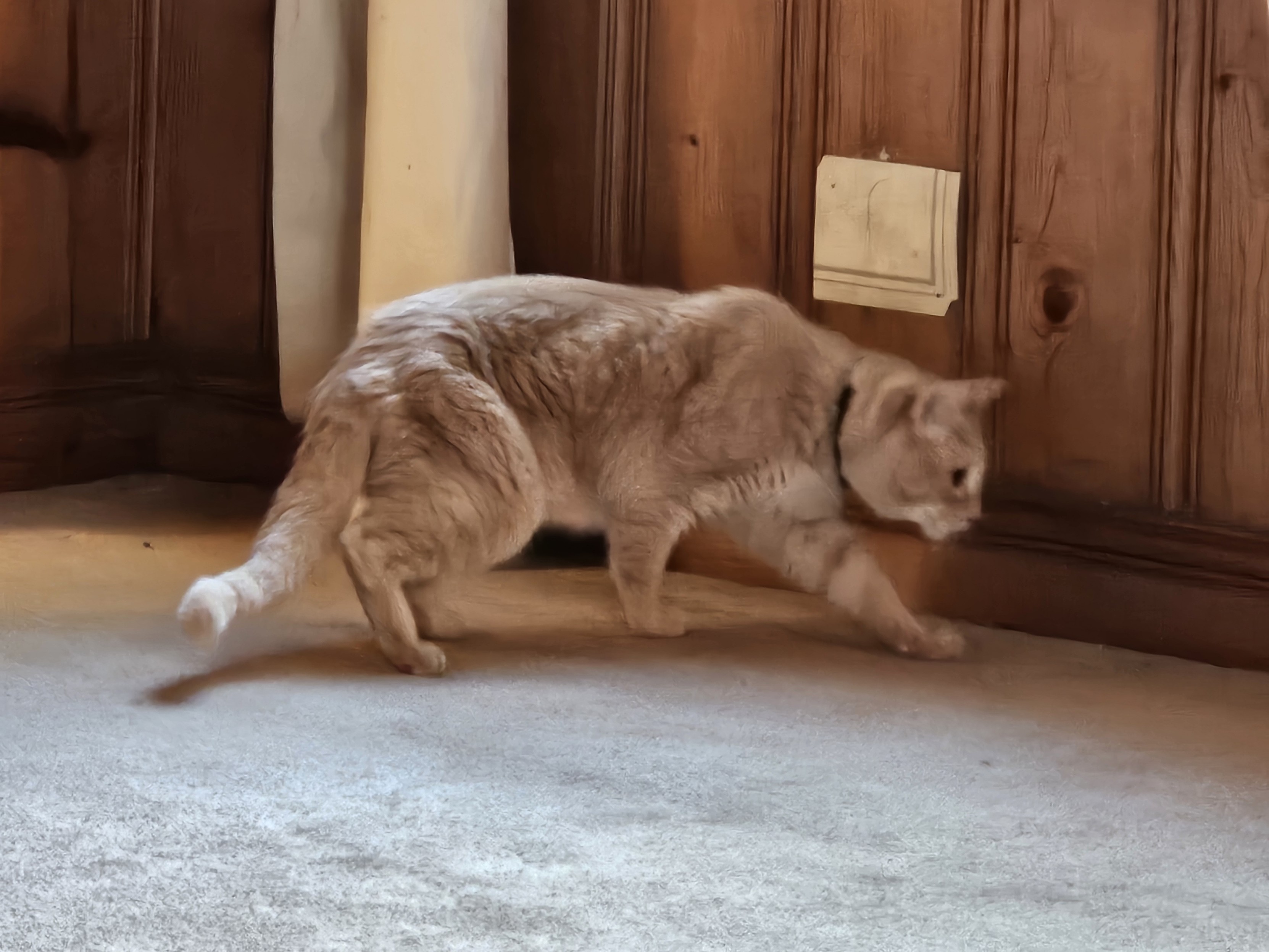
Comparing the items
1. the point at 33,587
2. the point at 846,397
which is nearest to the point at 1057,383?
the point at 846,397

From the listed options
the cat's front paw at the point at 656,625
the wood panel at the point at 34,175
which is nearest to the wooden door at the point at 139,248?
the wood panel at the point at 34,175

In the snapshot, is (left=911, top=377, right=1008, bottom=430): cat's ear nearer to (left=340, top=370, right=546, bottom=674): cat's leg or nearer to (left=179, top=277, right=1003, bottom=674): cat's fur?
(left=179, top=277, right=1003, bottom=674): cat's fur

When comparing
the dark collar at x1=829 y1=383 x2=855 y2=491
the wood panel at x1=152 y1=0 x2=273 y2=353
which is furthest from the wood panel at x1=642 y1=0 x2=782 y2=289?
the wood panel at x1=152 y1=0 x2=273 y2=353

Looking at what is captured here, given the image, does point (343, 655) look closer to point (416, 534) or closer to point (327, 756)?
point (416, 534)

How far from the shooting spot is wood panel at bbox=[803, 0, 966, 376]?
2.30 meters

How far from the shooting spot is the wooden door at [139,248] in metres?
3.10

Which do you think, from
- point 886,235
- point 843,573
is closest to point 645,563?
point 843,573

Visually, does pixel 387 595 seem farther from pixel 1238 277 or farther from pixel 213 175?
pixel 213 175

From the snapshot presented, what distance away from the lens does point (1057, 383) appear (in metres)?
2.26

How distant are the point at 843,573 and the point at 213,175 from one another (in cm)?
192

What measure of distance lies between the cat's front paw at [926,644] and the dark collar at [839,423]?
→ 28 cm

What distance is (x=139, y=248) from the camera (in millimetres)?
3262

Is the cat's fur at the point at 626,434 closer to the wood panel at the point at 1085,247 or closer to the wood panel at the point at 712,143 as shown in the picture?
the wood panel at the point at 1085,247

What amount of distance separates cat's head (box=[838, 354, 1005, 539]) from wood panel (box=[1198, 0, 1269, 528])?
34 centimetres
